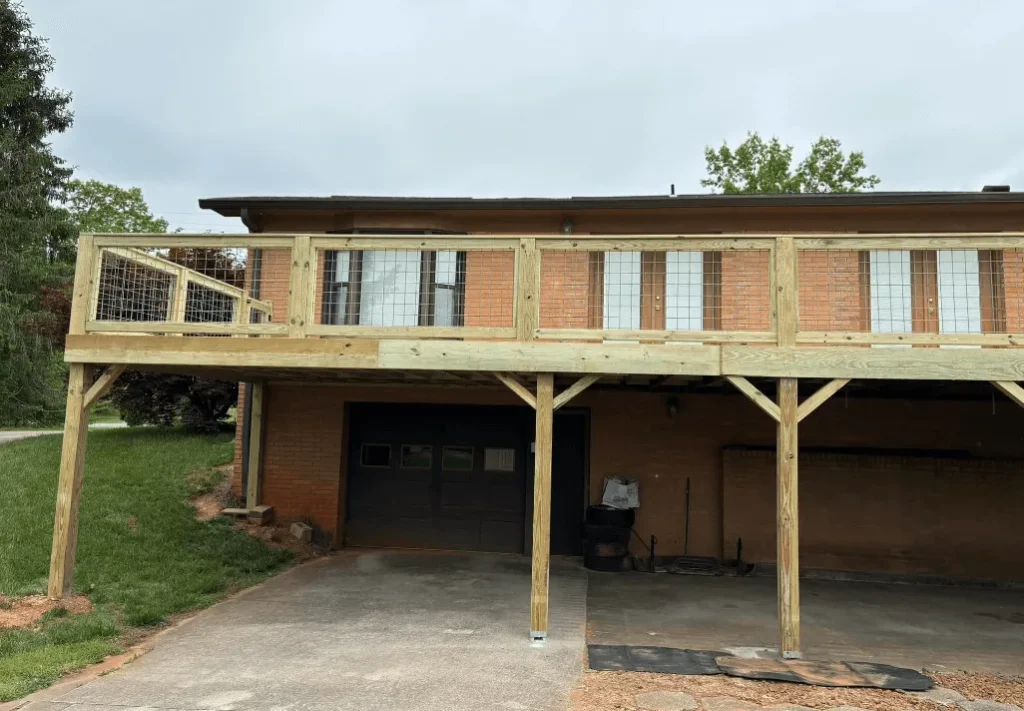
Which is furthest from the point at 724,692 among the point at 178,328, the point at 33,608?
the point at 33,608

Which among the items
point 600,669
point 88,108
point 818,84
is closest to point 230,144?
point 88,108

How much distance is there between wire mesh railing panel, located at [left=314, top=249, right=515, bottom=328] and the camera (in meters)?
10.1

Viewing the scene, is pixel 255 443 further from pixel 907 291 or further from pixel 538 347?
pixel 907 291

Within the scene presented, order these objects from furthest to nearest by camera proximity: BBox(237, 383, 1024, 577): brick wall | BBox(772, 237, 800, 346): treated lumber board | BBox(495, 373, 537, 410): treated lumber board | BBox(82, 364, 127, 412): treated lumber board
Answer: BBox(237, 383, 1024, 577): brick wall
BBox(82, 364, 127, 412): treated lumber board
BBox(495, 373, 537, 410): treated lumber board
BBox(772, 237, 800, 346): treated lumber board

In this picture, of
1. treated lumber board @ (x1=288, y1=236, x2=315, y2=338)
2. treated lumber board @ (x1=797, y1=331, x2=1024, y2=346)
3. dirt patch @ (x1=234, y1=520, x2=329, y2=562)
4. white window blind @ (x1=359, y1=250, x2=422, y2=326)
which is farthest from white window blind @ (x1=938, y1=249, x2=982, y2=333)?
dirt patch @ (x1=234, y1=520, x2=329, y2=562)

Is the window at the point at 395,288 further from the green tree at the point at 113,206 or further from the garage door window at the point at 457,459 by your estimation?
the green tree at the point at 113,206

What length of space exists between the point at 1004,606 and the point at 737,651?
4346 mm

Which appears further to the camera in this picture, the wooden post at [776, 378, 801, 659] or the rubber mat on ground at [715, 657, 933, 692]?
the wooden post at [776, 378, 801, 659]

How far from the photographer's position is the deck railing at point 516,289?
6883 mm

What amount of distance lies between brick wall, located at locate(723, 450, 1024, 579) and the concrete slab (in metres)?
0.44

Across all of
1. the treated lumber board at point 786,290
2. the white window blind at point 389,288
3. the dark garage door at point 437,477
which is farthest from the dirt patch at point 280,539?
the treated lumber board at point 786,290

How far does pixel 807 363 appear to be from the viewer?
6219 mm

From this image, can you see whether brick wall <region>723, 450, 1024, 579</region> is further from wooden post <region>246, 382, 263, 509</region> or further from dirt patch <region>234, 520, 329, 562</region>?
wooden post <region>246, 382, 263, 509</region>

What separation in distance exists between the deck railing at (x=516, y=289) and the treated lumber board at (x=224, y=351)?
12 centimetres
